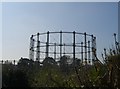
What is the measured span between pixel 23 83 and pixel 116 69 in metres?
7.02

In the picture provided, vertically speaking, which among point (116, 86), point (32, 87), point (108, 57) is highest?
point (108, 57)

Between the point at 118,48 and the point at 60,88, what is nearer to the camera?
the point at 118,48

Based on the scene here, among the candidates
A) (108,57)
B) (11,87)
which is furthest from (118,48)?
(11,87)

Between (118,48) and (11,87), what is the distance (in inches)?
255

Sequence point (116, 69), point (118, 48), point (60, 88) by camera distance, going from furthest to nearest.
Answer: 1. point (60, 88)
2. point (118, 48)
3. point (116, 69)

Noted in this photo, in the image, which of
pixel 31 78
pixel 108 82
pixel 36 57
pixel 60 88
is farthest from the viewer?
pixel 36 57

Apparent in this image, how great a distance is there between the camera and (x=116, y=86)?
12.7 ft

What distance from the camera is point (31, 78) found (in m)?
11.8

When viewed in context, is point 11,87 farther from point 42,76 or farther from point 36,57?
point 36,57

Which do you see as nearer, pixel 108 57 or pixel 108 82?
pixel 108 82

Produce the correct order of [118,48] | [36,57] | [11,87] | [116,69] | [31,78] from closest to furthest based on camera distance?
[116,69]
[118,48]
[11,87]
[31,78]
[36,57]

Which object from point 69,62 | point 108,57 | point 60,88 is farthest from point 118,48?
point 69,62

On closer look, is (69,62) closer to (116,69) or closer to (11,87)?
(11,87)

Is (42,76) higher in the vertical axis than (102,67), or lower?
lower
